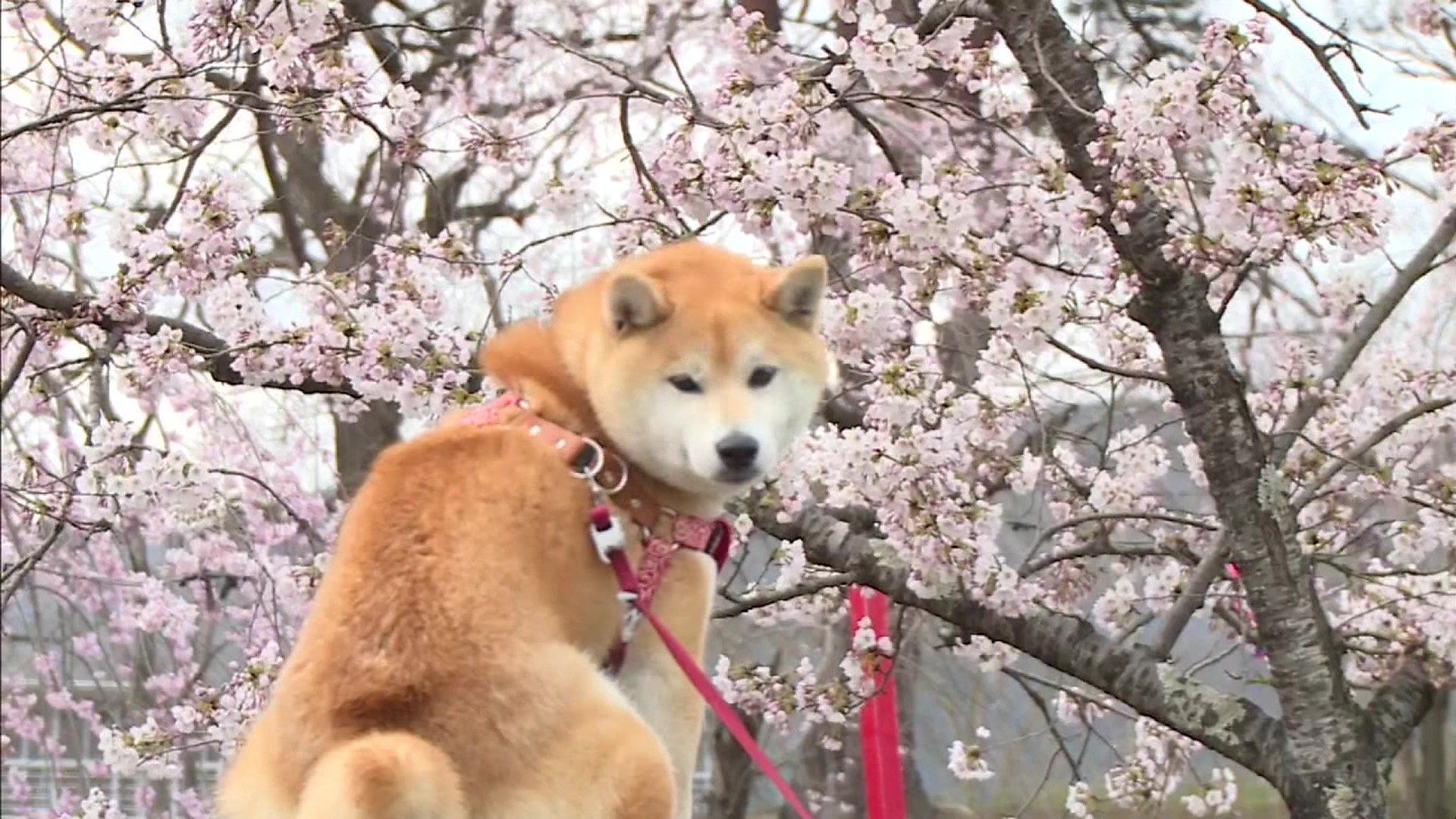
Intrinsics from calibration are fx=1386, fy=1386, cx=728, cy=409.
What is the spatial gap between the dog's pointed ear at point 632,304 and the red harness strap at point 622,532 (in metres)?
0.18

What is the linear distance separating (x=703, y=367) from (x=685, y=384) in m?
0.04

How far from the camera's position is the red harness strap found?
6.48ft

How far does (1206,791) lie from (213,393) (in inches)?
171

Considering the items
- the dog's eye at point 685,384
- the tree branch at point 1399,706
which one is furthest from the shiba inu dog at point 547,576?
the tree branch at point 1399,706

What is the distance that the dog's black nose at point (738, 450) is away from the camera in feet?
6.49

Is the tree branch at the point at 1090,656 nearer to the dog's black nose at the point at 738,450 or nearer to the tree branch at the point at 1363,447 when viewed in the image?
the tree branch at the point at 1363,447

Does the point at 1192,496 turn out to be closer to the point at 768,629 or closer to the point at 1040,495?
the point at 1040,495

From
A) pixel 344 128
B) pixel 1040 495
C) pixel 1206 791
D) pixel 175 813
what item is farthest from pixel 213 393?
pixel 1206 791

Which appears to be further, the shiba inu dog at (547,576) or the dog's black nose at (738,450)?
the dog's black nose at (738,450)

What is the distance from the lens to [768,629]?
22.2 feet

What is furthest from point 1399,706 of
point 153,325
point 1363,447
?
point 153,325

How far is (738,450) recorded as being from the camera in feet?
6.51

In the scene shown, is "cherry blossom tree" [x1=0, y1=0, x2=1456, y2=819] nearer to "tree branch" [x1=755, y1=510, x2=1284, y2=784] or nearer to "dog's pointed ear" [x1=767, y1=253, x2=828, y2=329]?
"tree branch" [x1=755, y1=510, x2=1284, y2=784]

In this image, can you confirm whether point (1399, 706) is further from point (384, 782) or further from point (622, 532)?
point (384, 782)
